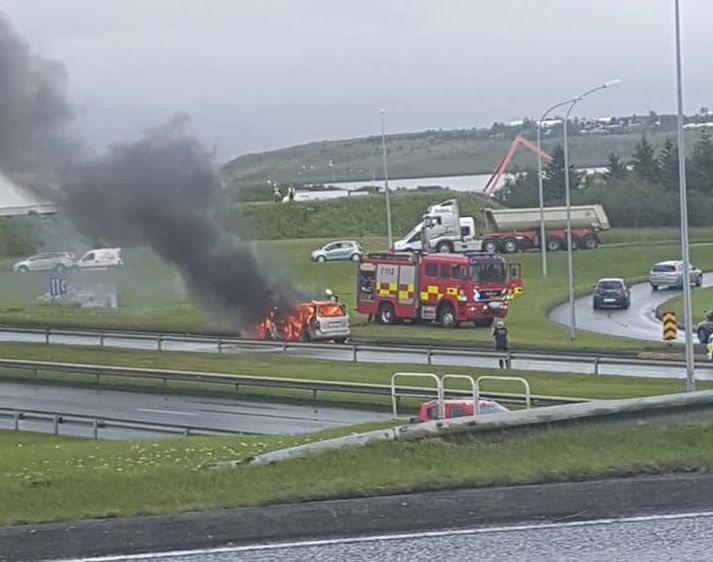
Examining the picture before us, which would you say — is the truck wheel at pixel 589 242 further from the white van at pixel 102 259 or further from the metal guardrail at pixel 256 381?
the metal guardrail at pixel 256 381

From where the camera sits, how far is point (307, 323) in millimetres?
39469

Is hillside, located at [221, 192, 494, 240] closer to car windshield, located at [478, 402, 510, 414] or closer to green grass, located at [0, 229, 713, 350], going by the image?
green grass, located at [0, 229, 713, 350]

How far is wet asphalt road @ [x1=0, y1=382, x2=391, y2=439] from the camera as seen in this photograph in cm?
2284

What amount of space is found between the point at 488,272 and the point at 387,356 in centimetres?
1006

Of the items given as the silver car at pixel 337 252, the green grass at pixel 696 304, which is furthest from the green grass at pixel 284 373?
the silver car at pixel 337 252

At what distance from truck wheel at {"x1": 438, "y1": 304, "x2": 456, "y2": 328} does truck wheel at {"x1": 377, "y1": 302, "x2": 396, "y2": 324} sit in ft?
6.70

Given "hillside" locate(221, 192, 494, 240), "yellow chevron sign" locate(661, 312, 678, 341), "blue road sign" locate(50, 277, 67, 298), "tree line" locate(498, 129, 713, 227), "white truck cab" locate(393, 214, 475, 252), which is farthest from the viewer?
"tree line" locate(498, 129, 713, 227)

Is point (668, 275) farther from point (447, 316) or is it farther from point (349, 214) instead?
point (349, 214)

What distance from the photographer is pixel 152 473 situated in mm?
9438

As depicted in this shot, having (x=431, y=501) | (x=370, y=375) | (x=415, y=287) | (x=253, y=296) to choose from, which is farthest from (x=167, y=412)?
(x=415, y=287)

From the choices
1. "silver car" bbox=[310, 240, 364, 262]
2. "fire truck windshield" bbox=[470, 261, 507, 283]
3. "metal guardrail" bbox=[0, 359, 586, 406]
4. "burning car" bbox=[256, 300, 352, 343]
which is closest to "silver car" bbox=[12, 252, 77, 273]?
"burning car" bbox=[256, 300, 352, 343]

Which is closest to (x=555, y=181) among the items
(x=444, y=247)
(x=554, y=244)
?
(x=554, y=244)

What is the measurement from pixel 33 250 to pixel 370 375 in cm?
2884

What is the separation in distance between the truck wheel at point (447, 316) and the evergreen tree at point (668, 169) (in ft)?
148
